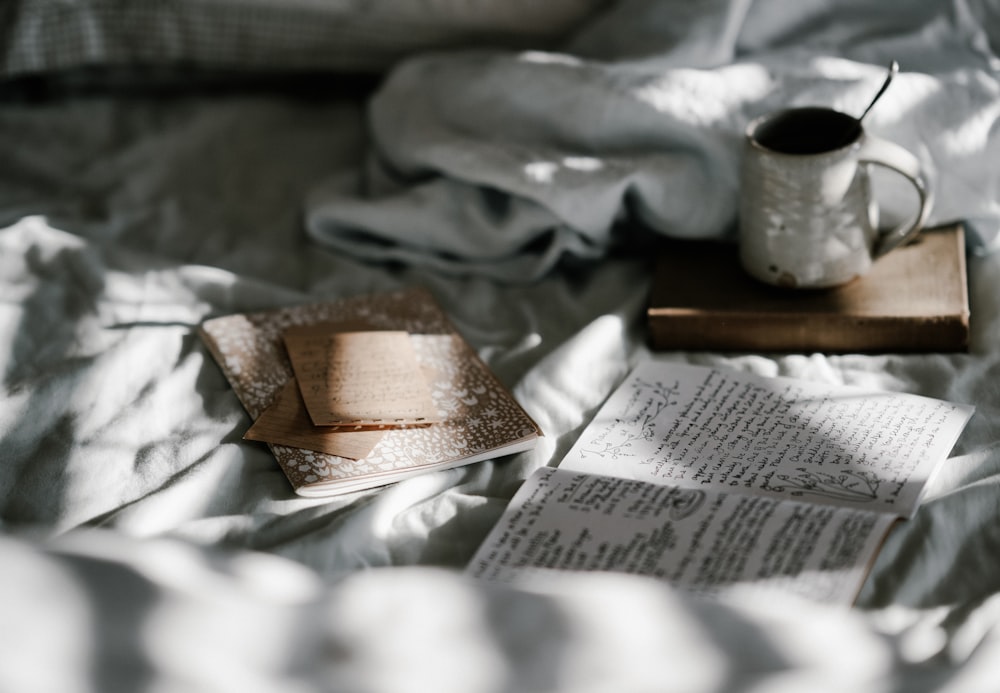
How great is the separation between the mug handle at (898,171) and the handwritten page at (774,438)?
0.14m

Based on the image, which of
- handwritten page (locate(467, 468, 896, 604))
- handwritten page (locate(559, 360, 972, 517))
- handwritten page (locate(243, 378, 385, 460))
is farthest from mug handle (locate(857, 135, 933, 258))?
handwritten page (locate(243, 378, 385, 460))

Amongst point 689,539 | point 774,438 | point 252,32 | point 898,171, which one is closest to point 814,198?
point 898,171

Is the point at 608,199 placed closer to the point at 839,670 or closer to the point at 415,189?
the point at 415,189

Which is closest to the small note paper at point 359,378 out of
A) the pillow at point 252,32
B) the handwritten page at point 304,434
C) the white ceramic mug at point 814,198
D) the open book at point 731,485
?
the handwritten page at point 304,434

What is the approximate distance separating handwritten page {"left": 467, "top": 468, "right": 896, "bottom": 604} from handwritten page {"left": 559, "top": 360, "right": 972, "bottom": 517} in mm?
28

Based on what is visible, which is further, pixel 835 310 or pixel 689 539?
pixel 835 310

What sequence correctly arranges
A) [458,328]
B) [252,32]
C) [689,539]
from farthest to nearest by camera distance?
[252,32]
[458,328]
[689,539]

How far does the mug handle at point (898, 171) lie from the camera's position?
710mm

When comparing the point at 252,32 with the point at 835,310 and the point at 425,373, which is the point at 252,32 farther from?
the point at 835,310

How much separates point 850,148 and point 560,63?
27 centimetres

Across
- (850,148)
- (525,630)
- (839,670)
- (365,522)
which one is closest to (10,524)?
(365,522)

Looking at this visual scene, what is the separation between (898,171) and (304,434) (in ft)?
1.47

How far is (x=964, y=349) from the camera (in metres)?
0.71

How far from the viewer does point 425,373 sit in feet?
2.39
